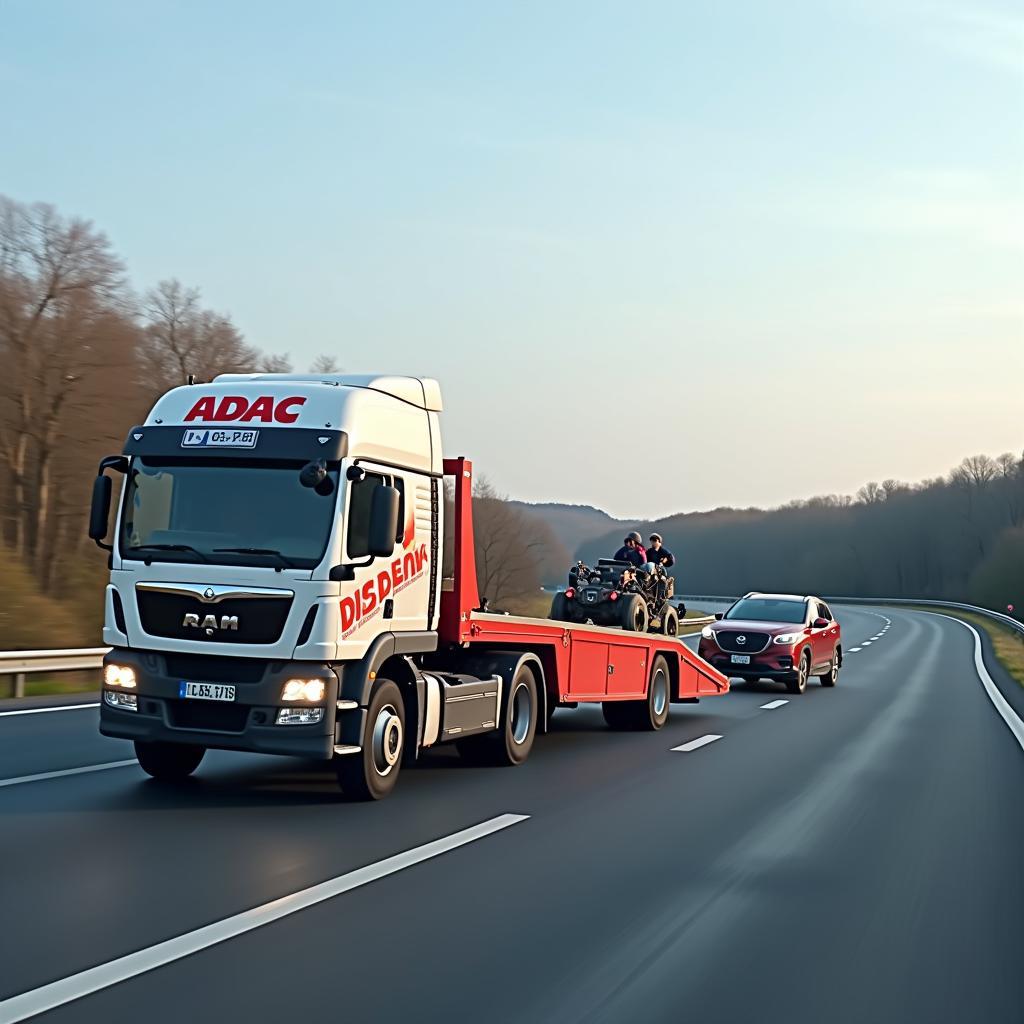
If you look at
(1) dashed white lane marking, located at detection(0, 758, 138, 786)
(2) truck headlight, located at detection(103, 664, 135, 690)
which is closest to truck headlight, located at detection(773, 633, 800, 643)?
(1) dashed white lane marking, located at detection(0, 758, 138, 786)

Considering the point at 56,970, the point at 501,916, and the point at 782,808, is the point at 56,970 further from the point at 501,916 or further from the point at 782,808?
the point at 782,808

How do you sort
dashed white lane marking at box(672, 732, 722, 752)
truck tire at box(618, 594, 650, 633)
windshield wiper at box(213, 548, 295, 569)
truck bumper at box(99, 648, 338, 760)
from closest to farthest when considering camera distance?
truck bumper at box(99, 648, 338, 760) < windshield wiper at box(213, 548, 295, 569) < dashed white lane marking at box(672, 732, 722, 752) < truck tire at box(618, 594, 650, 633)

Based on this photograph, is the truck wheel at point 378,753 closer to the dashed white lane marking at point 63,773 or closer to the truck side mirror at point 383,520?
the truck side mirror at point 383,520

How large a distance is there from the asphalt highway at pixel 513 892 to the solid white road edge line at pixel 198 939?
0.02 m

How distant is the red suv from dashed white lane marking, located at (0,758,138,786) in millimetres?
13490

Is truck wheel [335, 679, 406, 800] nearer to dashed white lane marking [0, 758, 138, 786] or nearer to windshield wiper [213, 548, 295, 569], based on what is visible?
windshield wiper [213, 548, 295, 569]

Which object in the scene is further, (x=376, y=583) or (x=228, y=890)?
(x=376, y=583)

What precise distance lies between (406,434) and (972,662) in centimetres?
2503

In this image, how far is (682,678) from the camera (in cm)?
1594

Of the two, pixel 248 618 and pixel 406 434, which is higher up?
pixel 406 434

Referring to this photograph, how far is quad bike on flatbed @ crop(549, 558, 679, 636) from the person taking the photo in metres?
16.7

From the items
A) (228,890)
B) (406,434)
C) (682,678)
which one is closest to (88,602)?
(682,678)

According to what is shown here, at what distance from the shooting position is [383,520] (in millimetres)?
8539

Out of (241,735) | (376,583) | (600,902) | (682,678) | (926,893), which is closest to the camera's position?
(600,902)
